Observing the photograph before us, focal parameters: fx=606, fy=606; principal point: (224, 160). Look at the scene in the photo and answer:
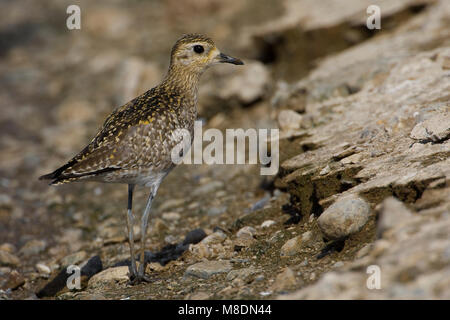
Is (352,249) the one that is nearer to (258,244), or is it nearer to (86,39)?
(258,244)

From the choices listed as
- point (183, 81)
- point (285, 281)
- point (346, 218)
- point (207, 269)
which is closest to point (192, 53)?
Result: point (183, 81)

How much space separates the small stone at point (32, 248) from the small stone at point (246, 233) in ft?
10.4

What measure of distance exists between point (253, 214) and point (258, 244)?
95 cm

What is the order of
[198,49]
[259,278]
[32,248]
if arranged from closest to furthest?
[259,278]
[198,49]
[32,248]

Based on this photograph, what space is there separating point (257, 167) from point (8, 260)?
3.94 meters

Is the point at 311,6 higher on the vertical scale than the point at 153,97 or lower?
higher

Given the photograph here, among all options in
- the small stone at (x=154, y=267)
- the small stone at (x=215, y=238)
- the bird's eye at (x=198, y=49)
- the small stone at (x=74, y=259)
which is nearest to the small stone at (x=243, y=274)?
the small stone at (x=215, y=238)

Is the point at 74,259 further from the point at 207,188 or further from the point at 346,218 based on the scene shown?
the point at 346,218

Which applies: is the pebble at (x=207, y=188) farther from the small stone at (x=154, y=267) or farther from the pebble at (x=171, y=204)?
the small stone at (x=154, y=267)

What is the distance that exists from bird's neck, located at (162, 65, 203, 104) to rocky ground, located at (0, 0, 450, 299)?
148 centimetres

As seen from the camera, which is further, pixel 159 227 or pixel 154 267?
pixel 159 227

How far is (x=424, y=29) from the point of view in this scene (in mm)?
10242

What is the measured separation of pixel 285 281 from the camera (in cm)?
526
